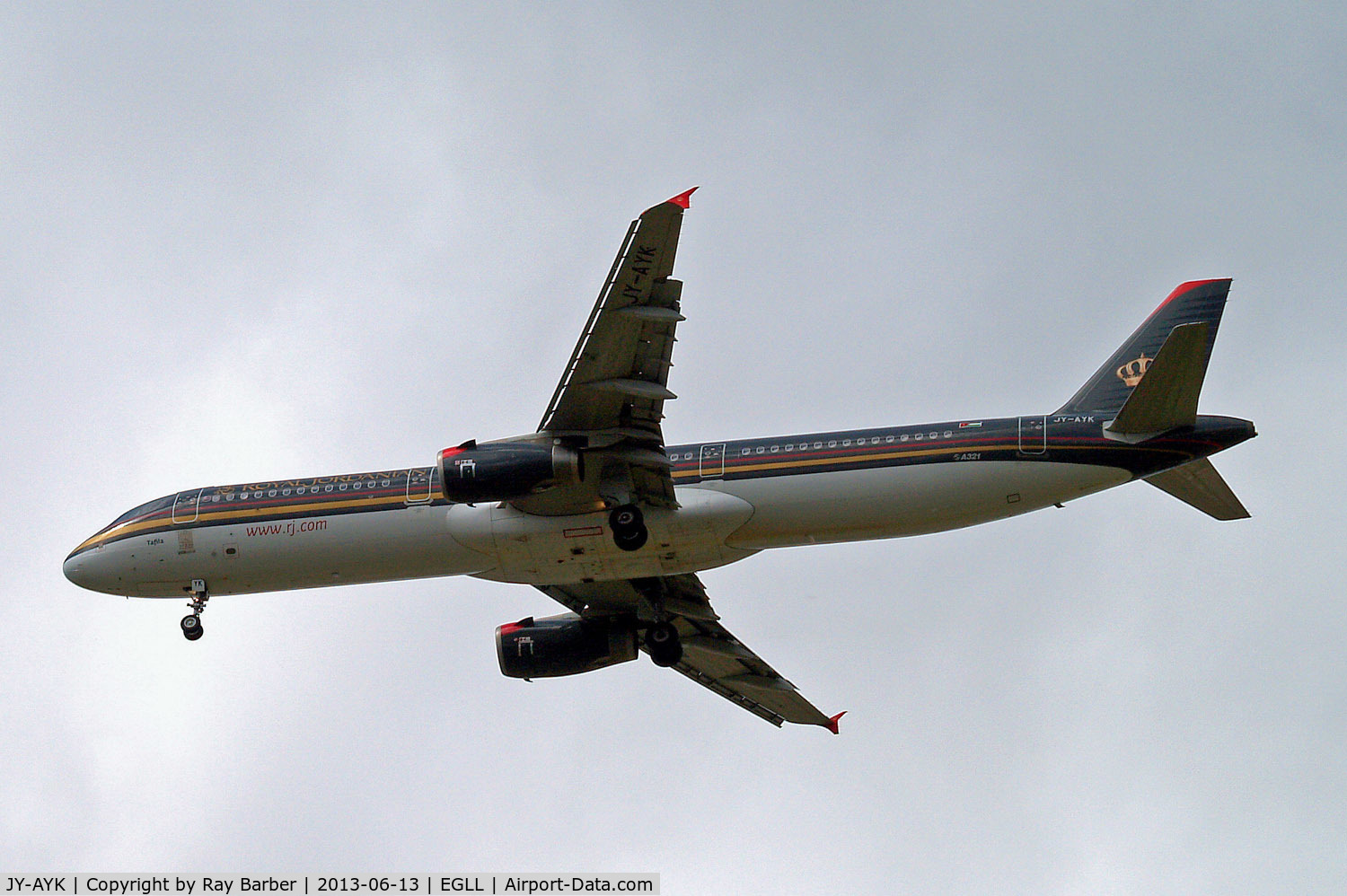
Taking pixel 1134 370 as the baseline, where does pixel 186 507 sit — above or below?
above

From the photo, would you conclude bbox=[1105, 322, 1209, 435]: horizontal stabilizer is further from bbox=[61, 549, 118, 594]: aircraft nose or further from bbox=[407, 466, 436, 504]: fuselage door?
bbox=[61, 549, 118, 594]: aircraft nose

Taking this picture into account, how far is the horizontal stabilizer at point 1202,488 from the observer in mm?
28859

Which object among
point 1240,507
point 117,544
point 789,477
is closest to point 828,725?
point 789,477

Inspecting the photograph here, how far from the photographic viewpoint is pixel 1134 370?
29953 millimetres

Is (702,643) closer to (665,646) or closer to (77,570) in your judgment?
(665,646)

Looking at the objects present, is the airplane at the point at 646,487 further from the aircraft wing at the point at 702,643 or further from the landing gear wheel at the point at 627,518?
the aircraft wing at the point at 702,643

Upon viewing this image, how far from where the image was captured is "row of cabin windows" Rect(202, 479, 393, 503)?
3200 cm

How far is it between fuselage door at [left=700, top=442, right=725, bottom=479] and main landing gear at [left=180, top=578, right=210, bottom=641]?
1115cm

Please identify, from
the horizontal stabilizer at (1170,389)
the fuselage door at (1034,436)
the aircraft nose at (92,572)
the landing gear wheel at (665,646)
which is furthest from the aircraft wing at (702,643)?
the horizontal stabilizer at (1170,389)

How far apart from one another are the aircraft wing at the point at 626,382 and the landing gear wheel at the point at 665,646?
5.24 meters

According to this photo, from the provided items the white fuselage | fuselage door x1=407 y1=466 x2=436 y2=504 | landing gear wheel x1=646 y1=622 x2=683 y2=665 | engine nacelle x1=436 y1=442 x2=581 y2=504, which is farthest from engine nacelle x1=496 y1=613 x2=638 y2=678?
engine nacelle x1=436 y1=442 x2=581 y2=504

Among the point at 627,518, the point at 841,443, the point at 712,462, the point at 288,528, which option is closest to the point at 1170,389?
the point at 841,443

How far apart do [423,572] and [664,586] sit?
607 centimetres

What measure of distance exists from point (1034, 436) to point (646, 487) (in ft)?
24.9
